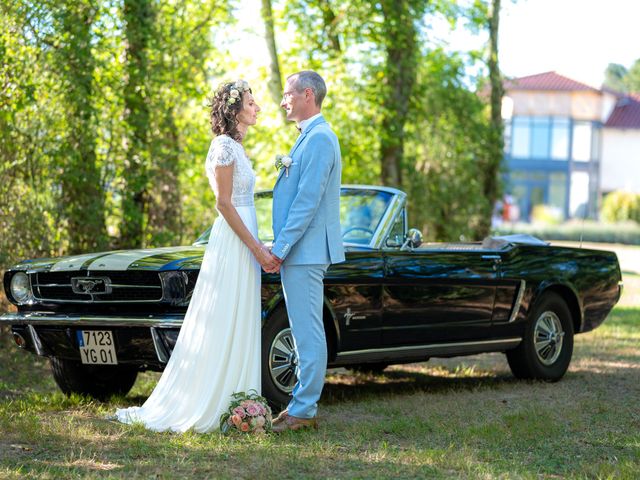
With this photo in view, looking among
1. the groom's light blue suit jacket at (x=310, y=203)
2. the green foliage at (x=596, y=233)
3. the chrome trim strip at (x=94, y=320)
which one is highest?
the groom's light blue suit jacket at (x=310, y=203)

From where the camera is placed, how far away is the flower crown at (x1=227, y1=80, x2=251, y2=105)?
20.9 ft

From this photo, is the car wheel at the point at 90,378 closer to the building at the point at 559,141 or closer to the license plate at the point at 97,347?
the license plate at the point at 97,347

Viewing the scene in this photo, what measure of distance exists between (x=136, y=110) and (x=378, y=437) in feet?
20.2

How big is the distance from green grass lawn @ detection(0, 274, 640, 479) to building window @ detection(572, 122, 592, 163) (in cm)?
5028

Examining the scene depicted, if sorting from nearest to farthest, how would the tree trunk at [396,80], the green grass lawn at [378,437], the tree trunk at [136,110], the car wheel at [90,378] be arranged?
the green grass lawn at [378,437]
the car wheel at [90,378]
the tree trunk at [136,110]
the tree trunk at [396,80]

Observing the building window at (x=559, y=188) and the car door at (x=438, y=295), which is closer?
the car door at (x=438, y=295)

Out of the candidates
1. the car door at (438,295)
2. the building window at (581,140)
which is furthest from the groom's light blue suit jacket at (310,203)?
the building window at (581,140)

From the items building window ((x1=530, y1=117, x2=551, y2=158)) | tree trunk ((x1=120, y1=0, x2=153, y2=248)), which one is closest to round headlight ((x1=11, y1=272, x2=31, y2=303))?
tree trunk ((x1=120, y1=0, x2=153, y2=248))

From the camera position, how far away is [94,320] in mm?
6559

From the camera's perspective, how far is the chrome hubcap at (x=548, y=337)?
29.1 ft

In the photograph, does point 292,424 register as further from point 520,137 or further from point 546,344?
point 520,137

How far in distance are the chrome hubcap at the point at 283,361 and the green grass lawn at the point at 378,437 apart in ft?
1.09

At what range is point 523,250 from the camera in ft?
28.5

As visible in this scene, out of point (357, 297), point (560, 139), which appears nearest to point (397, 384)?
point (357, 297)
